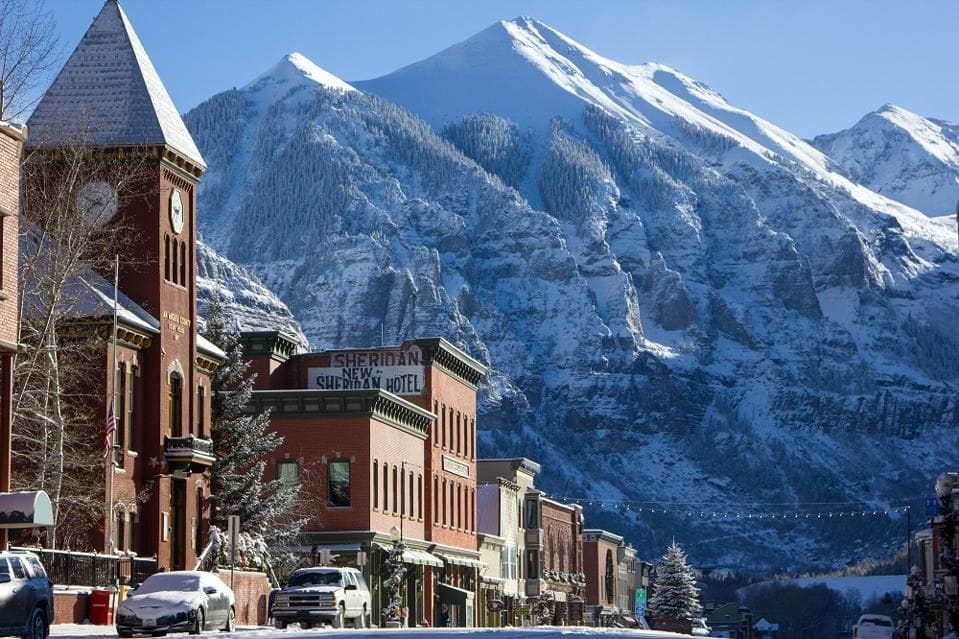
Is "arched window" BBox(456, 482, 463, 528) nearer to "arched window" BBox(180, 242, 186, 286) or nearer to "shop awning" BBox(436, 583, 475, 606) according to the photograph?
"shop awning" BBox(436, 583, 475, 606)

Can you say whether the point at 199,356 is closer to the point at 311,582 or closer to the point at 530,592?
the point at 311,582

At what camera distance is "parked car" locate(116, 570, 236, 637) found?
134 ft

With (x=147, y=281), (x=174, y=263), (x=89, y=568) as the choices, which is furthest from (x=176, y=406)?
(x=89, y=568)

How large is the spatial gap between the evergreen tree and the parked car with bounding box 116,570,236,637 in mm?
120175

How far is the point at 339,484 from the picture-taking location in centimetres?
8169

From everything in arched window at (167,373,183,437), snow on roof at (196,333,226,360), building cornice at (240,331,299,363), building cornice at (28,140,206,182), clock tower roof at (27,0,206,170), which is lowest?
arched window at (167,373,183,437)

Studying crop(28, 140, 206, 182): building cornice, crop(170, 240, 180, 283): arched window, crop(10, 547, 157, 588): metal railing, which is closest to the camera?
crop(10, 547, 157, 588): metal railing

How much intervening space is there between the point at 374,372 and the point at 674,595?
76.4 m

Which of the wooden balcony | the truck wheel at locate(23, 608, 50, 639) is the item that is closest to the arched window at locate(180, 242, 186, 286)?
the wooden balcony

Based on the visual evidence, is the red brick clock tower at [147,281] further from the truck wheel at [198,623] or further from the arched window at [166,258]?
the truck wheel at [198,623]

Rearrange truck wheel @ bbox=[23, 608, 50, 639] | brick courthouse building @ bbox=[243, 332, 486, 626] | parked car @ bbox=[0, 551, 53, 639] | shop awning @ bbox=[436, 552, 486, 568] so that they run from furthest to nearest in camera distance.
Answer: shop awning @ bbox=[436, 552, 486, 568] < brick courthouse building @ bbox=[243, 332, 486, 626] < truck wheel @ bbox=[23, 608, 50, 639] < parked car @ bbox=[0, 551, 53, 639]

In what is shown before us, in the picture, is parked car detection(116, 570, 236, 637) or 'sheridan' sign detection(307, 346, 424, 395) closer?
parked car detection(116, 570, 236, 637)

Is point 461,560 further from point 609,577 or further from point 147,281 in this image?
point 609,577

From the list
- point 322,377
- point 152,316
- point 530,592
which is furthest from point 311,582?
point 530,592
